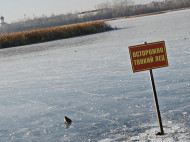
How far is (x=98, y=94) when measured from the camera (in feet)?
23.3

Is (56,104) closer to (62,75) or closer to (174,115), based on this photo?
(174,115)

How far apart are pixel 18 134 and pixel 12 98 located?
116 inches

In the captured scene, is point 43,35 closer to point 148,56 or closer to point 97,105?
point 97,105

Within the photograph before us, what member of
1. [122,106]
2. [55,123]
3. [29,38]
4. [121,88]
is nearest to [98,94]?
[121,88]

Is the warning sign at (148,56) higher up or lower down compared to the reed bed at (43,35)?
higher up

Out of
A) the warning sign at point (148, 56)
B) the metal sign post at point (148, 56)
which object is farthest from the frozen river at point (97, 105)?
the warning sign at point (148, 56)

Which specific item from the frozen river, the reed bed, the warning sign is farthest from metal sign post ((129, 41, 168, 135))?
the reed bed

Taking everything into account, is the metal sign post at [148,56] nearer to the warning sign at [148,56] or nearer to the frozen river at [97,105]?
the warning sign at [148,56]

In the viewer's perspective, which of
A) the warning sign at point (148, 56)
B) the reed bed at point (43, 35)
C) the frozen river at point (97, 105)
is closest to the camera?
the warning sign at point (148, 56)

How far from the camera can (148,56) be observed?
420 centimetres

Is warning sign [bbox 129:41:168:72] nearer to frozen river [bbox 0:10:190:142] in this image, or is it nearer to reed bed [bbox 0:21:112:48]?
frozen river [bbox 0:10:190:142]

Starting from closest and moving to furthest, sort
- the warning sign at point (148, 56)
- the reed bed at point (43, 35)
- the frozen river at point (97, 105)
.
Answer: the warning sign at point (148, 56)
the frozen river at point (97, 105)
the reed bed at point (43, 35)

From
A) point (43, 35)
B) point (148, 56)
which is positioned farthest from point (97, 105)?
point (43, 35)

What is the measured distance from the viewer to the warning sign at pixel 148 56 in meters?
4.15
